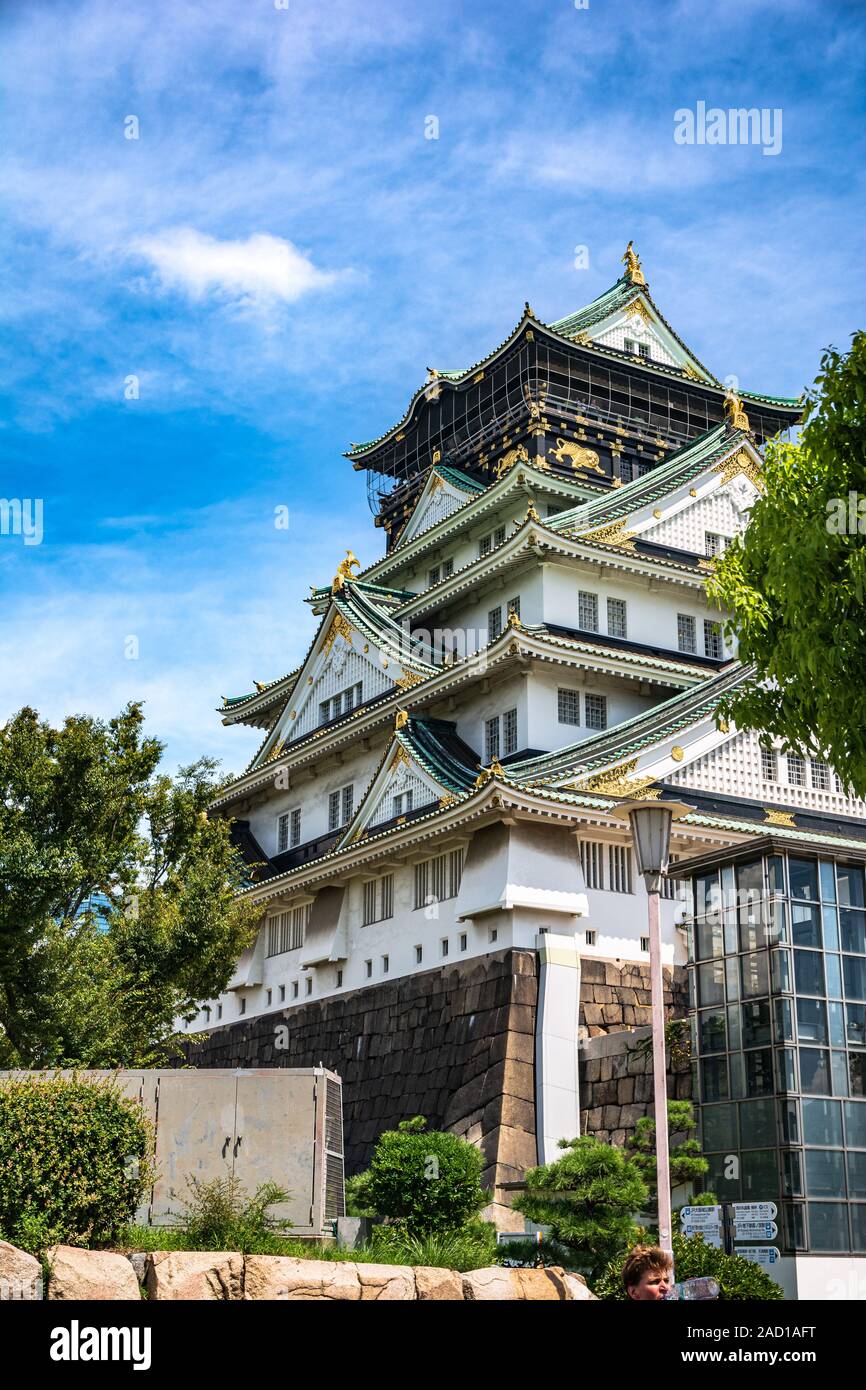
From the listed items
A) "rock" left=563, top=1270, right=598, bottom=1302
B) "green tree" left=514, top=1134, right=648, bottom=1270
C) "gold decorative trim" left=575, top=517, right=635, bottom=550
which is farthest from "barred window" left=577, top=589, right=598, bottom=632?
"rock" left=563, top=1270, right=598, bottom=1302

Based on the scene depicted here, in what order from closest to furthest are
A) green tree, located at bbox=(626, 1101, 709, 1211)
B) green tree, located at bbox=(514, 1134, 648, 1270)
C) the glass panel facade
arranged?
green tree, located at bbox=(514, 1134, 648, 1270), the glass panel facade, green tree, located at bbox=(626, 1101, 709, 1211)

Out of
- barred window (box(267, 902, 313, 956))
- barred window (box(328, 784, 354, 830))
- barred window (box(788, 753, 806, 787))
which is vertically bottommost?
barred window (box(267, 902, 313, 956))

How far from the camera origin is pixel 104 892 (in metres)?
27.1

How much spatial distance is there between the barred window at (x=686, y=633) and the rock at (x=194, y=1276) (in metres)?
29.0

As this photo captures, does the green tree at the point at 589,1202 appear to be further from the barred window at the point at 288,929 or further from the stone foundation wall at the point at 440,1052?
the barred window at the point at 288,929

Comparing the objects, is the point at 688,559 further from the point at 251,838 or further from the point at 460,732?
the point at 251,838

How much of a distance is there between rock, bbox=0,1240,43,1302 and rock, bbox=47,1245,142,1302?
17cm

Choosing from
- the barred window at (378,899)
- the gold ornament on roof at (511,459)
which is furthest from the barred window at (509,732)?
the gold ornament on roof at (511,459)

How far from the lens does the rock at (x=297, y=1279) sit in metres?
14.7

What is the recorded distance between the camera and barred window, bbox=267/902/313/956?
4044 centimetres

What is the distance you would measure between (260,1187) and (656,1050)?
5.55 meters

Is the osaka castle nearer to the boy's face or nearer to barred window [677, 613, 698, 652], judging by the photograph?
barred window [677, 613, 698, 652]

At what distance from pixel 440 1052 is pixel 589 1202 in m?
10.5

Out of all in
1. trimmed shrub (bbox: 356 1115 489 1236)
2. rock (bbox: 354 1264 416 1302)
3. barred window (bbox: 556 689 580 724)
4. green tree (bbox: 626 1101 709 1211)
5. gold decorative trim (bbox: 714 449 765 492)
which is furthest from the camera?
gold decorative trim (bbox: 714 449 765 492)
